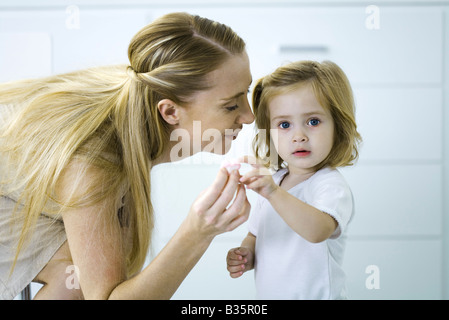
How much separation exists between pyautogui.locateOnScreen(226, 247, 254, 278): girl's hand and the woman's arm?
115 millimetres

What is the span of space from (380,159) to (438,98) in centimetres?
21

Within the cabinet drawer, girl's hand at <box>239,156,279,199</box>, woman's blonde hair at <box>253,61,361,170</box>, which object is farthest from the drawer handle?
girl's hand at <box>239,156,279,199</box>

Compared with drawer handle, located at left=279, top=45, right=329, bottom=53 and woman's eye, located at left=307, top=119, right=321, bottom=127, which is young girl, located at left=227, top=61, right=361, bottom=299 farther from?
drawer handle, located at left=279, top=45, right=329, bottom=53

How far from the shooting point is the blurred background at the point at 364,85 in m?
1.01

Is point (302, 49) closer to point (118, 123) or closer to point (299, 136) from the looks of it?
point (299, 136)

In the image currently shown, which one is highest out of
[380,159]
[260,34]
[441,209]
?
[260,34]

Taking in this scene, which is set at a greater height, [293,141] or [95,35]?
[95,35]

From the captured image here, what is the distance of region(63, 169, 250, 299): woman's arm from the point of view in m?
0.64

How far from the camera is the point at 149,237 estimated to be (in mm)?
839

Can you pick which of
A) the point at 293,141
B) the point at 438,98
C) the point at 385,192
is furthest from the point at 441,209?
the point at 293,141

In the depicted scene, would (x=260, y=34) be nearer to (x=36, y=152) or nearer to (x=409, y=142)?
(x=409, y=142)

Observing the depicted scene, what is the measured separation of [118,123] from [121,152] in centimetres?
5

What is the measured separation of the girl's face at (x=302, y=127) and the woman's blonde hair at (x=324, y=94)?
15 millimetres

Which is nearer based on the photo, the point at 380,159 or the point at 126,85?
the point at 126,85
